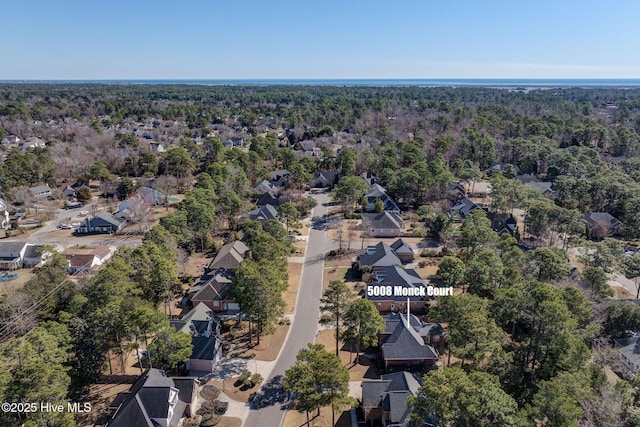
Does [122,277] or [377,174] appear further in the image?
[377,174]

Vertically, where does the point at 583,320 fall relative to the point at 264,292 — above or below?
below

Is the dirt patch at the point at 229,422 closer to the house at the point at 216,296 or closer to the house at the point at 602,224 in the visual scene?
the house at the point at 216,296

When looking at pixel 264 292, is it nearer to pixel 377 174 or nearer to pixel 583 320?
pixel 583 320

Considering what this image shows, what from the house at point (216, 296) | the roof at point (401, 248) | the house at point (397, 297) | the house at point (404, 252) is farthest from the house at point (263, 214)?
the house at point (397, 297)

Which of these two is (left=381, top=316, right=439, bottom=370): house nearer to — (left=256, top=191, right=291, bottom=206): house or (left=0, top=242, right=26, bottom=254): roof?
(left=256, top=191, right=291, bottom=206): house

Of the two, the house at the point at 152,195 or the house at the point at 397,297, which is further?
the house at the point at 152,195

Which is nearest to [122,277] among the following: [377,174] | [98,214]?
[98,214]

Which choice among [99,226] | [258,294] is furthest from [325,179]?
[258,294]
